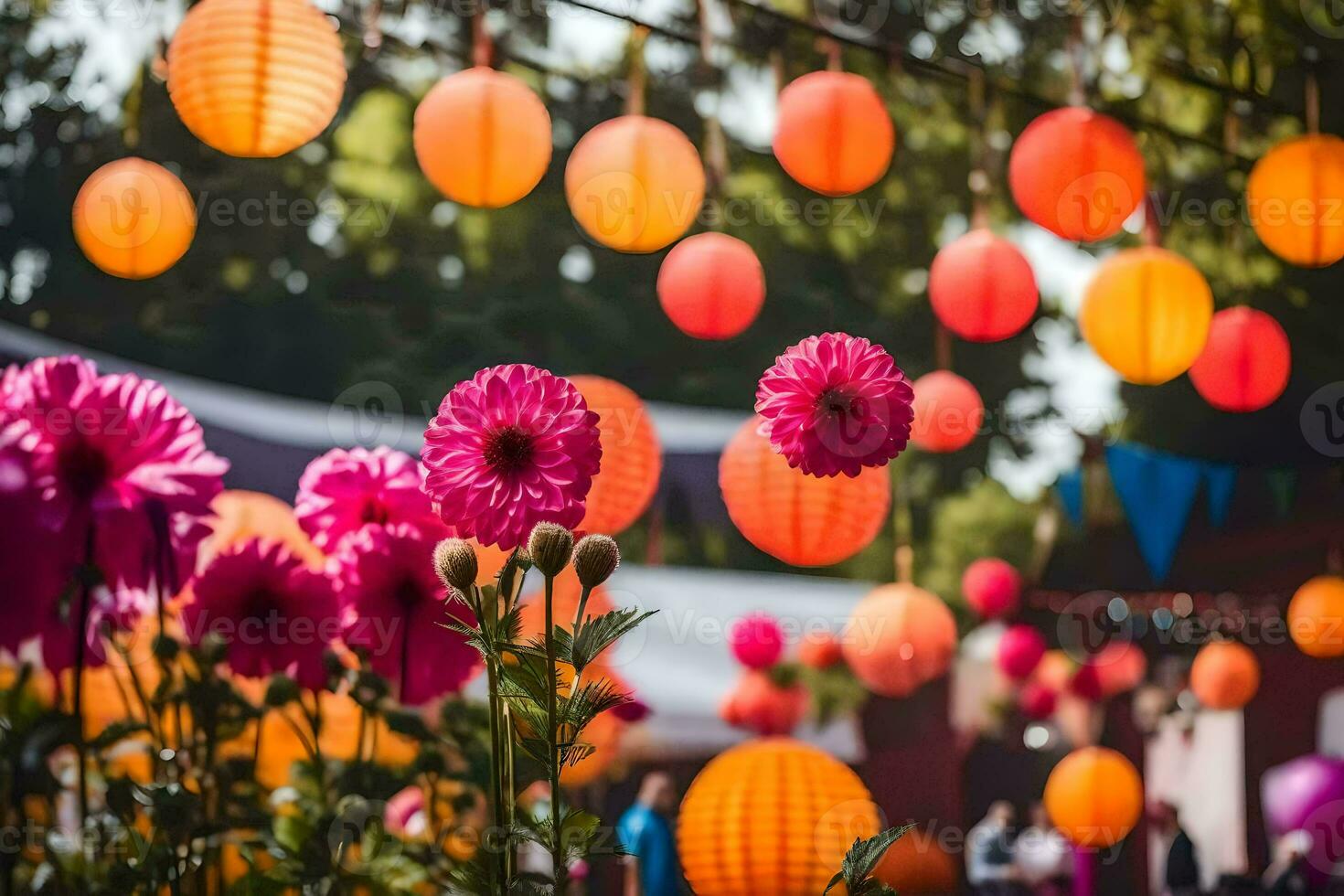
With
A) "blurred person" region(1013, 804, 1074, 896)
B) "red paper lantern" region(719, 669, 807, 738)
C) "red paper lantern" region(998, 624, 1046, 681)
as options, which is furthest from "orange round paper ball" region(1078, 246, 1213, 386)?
"blurred person" region(1013, 804, 1074, 896)

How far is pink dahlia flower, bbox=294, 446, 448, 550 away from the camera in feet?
2.89

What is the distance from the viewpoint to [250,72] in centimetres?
198

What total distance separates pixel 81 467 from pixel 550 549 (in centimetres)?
35

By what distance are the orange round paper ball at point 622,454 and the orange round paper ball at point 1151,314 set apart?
2.87ft

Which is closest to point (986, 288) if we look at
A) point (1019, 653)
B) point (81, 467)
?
point (81, 467)

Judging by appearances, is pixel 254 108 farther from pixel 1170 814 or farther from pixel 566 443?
pixel 1170 814

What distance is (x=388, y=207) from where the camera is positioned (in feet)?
19.9

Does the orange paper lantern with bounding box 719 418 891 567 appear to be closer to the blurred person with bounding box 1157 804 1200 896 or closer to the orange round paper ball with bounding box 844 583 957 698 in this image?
the orange round paper ball with bounding box 844 583 957 698

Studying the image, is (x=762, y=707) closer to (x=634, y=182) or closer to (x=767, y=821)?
(x=767, y=821)

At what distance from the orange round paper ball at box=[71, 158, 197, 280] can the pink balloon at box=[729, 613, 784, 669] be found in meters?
2.14

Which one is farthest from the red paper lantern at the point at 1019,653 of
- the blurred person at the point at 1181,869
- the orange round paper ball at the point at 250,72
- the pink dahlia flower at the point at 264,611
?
the pink dahlia flower at the point at 264,611

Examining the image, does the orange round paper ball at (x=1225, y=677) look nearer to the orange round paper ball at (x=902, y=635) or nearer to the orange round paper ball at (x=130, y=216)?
the orange round paper ball at (x=902, y=635)

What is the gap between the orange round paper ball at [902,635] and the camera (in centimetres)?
334

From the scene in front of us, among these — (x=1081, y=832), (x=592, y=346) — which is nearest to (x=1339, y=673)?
(x=1081, y=832)
